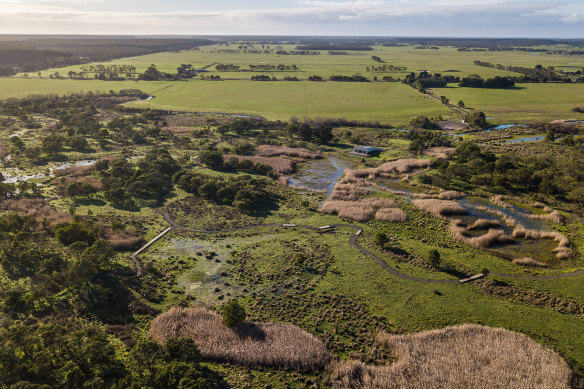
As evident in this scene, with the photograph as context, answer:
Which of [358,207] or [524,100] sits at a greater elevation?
[524,100]

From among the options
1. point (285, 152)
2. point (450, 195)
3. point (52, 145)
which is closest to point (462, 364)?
point (450, 195)

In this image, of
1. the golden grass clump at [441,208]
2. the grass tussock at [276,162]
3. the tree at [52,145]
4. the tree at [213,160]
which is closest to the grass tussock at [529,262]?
the golden grass clump at [441,208]

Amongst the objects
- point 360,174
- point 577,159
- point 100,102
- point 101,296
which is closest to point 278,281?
point 101,296

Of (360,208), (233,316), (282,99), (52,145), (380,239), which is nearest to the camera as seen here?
(233,316)

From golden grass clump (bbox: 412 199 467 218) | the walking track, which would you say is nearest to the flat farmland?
golden grass clump (bbox: 412 199 467 218)

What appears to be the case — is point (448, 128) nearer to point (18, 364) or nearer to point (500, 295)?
point (500, 295)

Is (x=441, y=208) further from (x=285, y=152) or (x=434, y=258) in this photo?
(x=285, y=152)

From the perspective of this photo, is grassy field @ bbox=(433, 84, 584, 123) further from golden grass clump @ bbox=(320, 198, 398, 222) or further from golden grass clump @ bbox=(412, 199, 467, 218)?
golden grass clump @ bbox=(320, 198, 398, 222)
